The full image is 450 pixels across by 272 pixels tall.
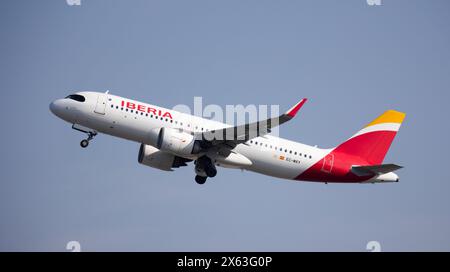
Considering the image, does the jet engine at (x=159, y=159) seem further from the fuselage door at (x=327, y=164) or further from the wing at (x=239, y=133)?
the fuselage door at (x=327, y=164)

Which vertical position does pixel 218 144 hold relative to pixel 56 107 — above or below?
below

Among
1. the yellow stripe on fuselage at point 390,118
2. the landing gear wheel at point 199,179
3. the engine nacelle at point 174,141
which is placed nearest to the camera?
the engine nacelle at point 174,141

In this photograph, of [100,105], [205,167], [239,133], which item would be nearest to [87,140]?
[100,105]

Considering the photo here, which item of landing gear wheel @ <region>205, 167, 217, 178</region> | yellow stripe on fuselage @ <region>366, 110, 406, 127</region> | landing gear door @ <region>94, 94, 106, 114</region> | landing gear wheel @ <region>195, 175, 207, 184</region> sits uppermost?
yellow stripe on fuselage @ <region>366, 110, 406, 127</region>

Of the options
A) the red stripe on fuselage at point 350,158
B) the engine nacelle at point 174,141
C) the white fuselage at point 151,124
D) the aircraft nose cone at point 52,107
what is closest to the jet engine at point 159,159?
the white fuselage at point 151,124

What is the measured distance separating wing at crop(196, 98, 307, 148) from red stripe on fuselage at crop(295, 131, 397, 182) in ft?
20.0

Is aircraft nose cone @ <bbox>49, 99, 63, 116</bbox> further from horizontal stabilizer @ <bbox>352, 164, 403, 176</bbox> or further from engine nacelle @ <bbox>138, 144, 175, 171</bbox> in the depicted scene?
horizontal stabilizer @ <bbox>352, 164, 403, 176</bbox>

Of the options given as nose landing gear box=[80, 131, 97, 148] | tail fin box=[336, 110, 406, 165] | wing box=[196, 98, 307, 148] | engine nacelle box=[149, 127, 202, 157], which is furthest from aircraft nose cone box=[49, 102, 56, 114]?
tail fin box=[336, 110, 406, 165]

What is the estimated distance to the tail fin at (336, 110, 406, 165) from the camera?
52.0m

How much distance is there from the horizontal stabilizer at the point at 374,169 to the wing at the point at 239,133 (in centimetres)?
888

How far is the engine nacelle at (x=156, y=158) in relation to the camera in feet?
169

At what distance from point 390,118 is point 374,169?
605cm

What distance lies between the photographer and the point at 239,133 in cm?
4594

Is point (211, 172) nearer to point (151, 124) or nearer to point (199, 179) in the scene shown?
point (199, 179)
